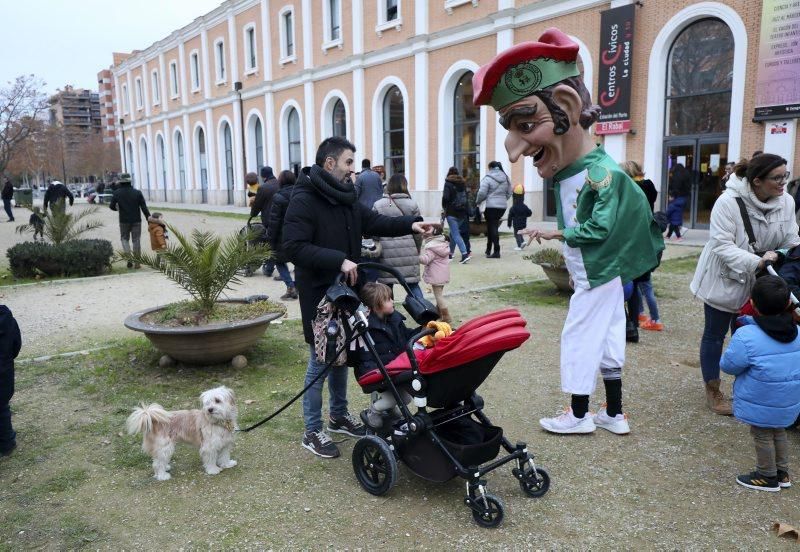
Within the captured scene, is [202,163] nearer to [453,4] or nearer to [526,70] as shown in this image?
[453,4]

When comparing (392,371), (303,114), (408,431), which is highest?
(303,114)

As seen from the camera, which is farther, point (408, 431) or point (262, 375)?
point (262, 375)

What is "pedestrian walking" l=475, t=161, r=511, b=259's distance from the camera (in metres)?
12.3

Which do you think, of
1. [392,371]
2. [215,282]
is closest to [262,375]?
[215,282]

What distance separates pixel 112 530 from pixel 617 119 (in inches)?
646

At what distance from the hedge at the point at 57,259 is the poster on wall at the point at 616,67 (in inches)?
510

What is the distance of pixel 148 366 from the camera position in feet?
19.0

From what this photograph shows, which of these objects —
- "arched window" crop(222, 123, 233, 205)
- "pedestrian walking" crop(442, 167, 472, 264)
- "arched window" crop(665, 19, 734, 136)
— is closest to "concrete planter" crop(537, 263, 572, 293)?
"pedestrian walking" crop(442, 167, 472, 264)

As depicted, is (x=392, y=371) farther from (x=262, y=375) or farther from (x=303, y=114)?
(x=303, y=114)

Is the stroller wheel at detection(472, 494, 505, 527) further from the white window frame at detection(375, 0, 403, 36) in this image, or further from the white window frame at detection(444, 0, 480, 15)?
the white window frame at detection(375, 0, 403, 36)

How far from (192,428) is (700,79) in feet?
52.6

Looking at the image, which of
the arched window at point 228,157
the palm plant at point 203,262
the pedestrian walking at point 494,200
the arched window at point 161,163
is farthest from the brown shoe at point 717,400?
the arched window at point 161,163

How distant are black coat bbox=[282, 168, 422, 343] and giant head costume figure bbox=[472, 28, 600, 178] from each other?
0.93m

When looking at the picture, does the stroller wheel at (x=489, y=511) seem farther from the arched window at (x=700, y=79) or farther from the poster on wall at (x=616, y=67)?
the poster on wall at (x=616, y=67)
